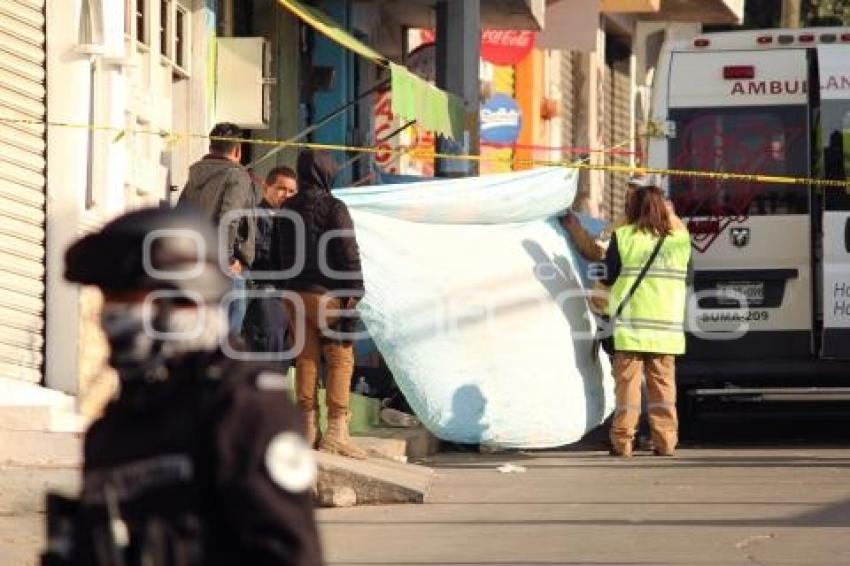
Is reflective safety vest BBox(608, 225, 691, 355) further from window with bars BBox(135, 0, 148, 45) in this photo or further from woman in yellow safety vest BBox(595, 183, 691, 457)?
window with bars BBox(135, 0, 148, 45)

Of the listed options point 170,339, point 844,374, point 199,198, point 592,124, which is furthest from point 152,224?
point 592,124

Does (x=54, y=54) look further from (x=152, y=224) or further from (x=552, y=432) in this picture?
(x=152, y=224)

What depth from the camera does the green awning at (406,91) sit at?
1691 cm

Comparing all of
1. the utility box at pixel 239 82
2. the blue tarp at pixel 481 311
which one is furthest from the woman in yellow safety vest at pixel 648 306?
the utility box at pixel 239 82

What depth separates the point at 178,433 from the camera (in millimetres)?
3859

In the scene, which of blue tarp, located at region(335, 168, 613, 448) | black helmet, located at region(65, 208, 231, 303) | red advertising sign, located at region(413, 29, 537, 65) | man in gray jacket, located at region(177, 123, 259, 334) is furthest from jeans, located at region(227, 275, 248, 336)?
red advertising sign, located at region(413, 29, 537, 65)

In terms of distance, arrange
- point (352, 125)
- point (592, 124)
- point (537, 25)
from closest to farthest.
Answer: point (352, 125), point (537, 25), point (592, 124)

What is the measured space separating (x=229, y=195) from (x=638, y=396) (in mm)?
3958

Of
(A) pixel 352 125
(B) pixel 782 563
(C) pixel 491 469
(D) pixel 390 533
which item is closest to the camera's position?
(B) pixel 782 563

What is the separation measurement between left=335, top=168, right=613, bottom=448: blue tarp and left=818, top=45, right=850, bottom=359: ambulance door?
160 cm

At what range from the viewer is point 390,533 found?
37.2ft

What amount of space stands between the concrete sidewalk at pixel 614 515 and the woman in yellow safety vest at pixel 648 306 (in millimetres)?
364

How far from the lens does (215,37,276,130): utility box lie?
1839 cm

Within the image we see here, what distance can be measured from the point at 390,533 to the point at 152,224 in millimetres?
7392
